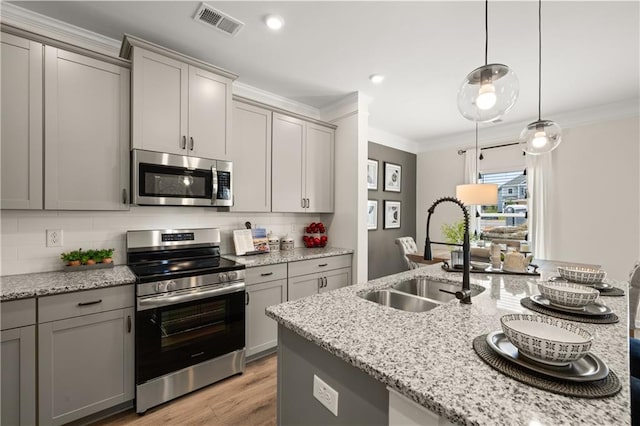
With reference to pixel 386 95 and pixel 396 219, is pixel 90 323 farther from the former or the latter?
pixel 396 219

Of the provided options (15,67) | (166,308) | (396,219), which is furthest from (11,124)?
(396,219)

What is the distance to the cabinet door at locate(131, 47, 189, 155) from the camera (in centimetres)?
209

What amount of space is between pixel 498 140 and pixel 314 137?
3.08 meters

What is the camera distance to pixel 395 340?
94 cm

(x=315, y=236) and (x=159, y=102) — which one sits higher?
(x=159, y=102)

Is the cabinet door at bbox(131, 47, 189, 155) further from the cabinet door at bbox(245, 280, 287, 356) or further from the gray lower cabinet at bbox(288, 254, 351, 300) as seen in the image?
the gray lower cabinet at bbox(288, 254, 351, 300)

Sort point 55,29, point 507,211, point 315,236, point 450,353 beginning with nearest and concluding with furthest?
1. point 450,353
2. point 55,29
3. point 315,236
4. point 507,211

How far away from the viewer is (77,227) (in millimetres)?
2145

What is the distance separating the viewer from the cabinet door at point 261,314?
8.12 feet

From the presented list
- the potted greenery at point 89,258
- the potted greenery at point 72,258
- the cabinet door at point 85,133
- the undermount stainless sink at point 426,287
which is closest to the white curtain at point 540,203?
the undermount stainless sink at point 426,287

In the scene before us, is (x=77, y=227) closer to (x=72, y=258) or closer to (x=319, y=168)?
(x=72, y=258)

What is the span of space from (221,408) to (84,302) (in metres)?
1.13

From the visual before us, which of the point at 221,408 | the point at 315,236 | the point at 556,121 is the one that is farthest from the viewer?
the point at 556,121

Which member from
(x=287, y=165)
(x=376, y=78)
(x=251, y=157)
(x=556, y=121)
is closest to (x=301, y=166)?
(x=287, y=165)
